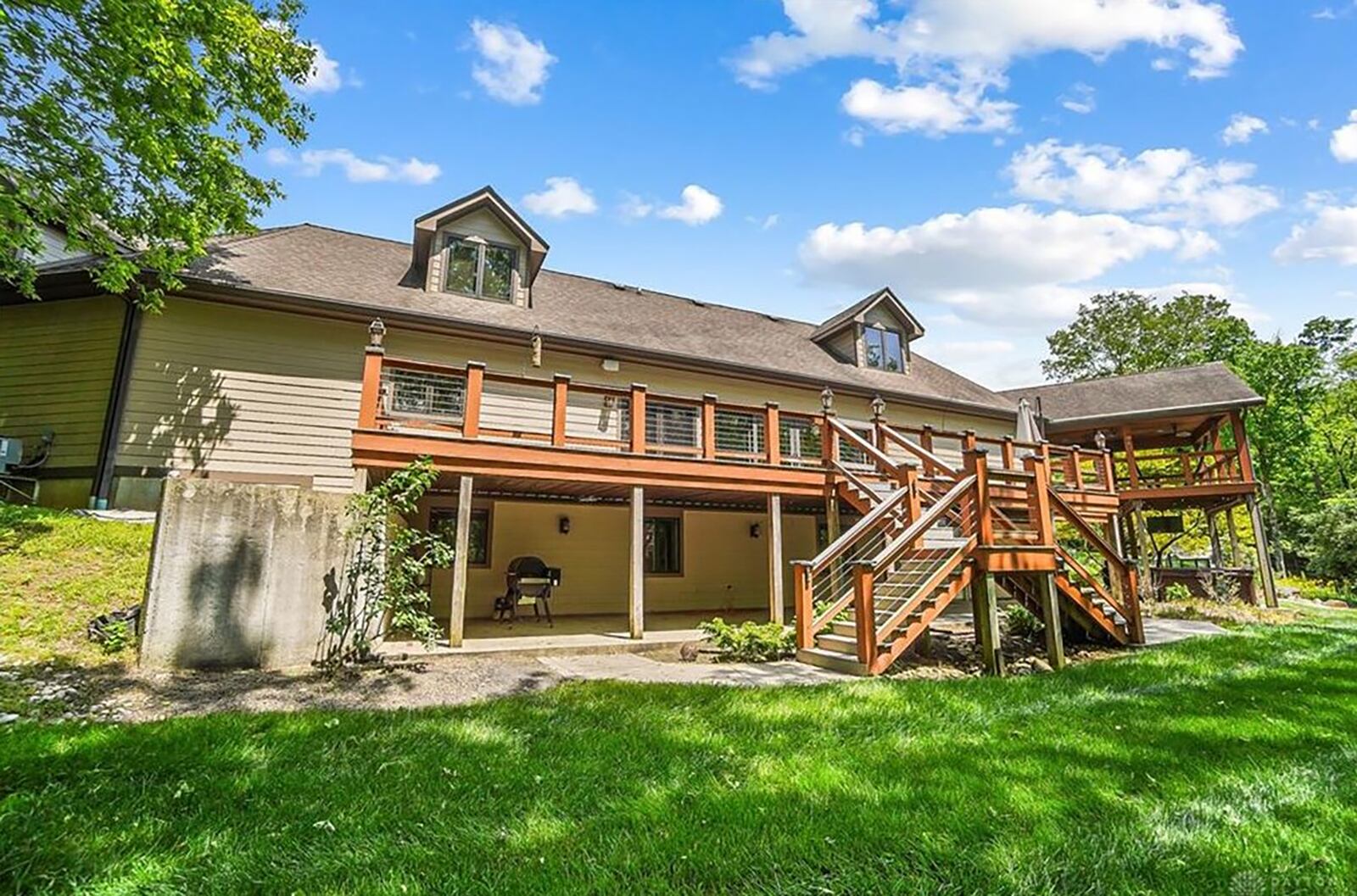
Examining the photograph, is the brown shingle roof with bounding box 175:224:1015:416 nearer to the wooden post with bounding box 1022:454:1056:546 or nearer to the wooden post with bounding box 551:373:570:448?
the wooden post with bounding box 551:373:570:448

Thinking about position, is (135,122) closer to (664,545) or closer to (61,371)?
(61,371)

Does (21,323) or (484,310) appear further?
(484,310)

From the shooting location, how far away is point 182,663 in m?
5.86

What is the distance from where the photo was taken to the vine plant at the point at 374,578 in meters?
6.61

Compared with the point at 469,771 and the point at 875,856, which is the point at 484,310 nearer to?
the point at 469,771

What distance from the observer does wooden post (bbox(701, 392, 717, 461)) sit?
9688 mm

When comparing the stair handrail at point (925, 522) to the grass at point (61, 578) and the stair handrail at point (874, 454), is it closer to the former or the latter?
the stair handrail at point (874, 454)

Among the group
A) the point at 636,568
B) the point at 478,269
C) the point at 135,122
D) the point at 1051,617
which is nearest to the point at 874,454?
the point at 1051,617

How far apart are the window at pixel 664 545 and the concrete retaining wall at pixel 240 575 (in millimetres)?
7349

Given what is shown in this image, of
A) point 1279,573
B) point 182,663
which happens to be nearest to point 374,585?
point 182,663

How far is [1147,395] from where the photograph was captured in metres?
17.7

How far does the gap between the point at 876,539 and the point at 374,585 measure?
6971mm

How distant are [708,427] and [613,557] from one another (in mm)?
4289

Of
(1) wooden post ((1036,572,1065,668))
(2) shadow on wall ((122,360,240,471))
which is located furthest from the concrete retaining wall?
(1) wooden post ((1036,572,1065,668))
